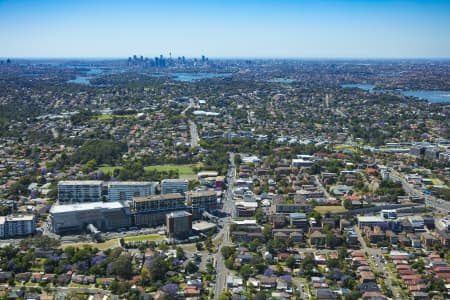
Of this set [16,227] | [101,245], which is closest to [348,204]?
[101,245]

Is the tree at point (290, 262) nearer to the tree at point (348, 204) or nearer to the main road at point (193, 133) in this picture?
the tree at point (348, 204)

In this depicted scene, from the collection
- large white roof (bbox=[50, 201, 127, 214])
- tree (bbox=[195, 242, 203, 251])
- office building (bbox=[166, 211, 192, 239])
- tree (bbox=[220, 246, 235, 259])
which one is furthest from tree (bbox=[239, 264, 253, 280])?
large white roof (bbox=[50, 201, 127, 214])

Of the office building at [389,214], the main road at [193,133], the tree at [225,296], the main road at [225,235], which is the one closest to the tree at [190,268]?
the main road at [225,235]

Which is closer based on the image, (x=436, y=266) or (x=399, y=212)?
(x=436, y=266)

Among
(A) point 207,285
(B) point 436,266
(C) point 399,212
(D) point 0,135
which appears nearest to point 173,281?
(A) point 207,285

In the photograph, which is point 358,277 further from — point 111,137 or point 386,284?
point 111,137

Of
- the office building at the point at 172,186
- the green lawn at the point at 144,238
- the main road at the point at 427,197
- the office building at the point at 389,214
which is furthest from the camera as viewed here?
the office building at the point at 172,186

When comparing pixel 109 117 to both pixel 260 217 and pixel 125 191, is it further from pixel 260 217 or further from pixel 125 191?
pixel 260 217
